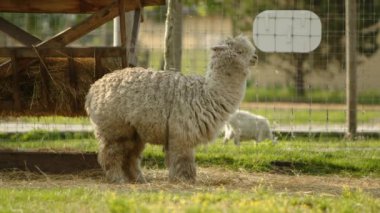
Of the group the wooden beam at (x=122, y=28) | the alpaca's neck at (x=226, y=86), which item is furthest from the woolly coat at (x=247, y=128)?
the alpaca's neck at (x=226, y=86)

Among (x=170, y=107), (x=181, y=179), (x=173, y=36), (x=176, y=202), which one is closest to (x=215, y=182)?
(x=181, y=179)

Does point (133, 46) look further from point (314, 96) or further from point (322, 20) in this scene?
point (314, 96)

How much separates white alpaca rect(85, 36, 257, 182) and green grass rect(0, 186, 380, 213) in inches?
50.5

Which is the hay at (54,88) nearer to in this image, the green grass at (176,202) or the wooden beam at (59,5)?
the wooden beam at (59,5)

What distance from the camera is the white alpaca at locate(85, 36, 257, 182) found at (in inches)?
360

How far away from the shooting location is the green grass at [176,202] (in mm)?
6656

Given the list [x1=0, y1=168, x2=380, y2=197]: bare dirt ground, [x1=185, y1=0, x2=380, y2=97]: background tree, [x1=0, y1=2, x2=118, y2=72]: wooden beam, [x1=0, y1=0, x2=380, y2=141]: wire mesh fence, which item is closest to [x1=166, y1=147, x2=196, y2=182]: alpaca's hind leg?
[x1=0, y1=168, x2=380, y2=197]: bare dirt ground

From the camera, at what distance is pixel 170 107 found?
917 centimetres

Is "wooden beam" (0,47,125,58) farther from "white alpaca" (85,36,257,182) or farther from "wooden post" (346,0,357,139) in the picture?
"wooden post" (346,0,357,139)

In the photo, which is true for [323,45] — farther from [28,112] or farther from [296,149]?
[28,112]

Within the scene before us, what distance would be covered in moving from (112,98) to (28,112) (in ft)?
5.98

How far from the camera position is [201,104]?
923cm

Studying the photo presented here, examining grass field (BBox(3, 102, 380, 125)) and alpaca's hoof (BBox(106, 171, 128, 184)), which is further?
grass field (BBox(3, 102, 380, 125))

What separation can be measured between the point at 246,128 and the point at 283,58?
612cm
